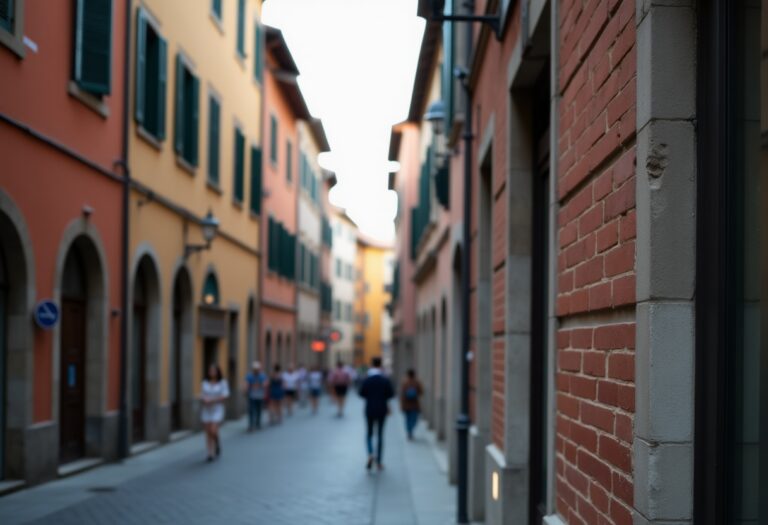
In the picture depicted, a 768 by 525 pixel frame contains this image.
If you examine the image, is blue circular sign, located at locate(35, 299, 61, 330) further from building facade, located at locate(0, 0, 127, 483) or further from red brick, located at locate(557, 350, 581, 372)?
red brick, located at locate(557, 350, 581, 372)

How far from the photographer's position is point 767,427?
7.86ft

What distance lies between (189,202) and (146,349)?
3.77 metres

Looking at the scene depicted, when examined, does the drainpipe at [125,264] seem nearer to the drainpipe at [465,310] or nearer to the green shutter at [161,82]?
the green shutter at [161,82]

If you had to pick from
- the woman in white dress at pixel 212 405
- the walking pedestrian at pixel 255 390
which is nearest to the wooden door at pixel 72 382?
the woman in white dress at pixel 212 405

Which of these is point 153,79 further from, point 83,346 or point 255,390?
point 255,390

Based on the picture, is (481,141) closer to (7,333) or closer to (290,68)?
(7,333)

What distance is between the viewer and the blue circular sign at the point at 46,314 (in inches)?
502

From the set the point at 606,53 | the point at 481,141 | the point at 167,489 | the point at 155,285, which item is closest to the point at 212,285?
the point at 155,285

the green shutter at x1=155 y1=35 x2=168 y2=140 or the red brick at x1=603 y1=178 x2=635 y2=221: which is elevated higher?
the green shutter at x1=155 y1=35 x2=168 y2=140

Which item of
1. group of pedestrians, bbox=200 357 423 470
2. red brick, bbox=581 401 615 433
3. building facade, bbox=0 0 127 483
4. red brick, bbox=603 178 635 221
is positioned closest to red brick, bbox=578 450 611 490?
red brick, bbox=581 401 615 433

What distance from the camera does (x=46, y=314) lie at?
12.9 metres

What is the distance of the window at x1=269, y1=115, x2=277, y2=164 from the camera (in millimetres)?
33625

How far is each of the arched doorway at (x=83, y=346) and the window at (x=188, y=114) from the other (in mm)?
5269

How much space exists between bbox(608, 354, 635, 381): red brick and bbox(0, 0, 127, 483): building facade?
31.9 feet
